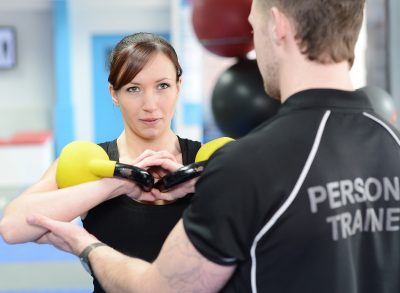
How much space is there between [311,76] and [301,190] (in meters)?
0.22

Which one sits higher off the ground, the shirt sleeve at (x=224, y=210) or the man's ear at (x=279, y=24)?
the man's ear at (x=279, y=24)

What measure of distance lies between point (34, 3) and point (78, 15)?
2.18 ft

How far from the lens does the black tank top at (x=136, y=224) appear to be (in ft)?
4.64

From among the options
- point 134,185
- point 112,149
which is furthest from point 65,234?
point 112,149

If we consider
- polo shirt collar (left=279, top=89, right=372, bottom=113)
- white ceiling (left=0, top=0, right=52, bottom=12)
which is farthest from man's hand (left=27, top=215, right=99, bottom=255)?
white ceiling (left=0, top=0, right=52, bottom=12)

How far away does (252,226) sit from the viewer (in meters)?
0.94

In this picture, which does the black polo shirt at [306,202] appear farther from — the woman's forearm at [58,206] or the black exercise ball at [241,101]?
the black exercise ball at [241,101]

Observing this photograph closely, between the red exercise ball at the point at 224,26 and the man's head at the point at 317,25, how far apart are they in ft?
7.48

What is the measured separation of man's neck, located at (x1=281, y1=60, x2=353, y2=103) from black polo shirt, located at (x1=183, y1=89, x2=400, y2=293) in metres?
0.02

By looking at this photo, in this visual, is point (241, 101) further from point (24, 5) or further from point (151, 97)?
point (24, 5)

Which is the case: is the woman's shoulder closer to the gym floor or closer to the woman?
the woman

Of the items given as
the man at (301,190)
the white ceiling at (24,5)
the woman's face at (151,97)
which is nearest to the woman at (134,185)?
the woman's face at (151,97)

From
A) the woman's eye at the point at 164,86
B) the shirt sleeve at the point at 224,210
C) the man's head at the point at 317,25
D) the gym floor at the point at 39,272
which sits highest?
the man's head at the point at 317,25

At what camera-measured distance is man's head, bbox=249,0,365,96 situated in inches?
38.4
